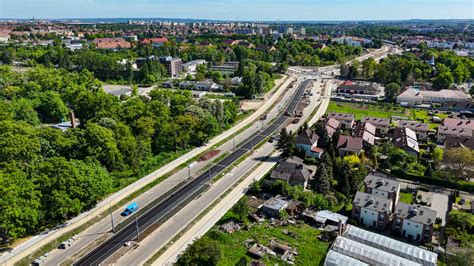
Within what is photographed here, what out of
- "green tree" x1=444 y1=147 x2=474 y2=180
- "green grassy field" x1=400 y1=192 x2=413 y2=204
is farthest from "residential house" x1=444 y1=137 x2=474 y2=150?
"green grassy field" x1=400 y1=192 x2=413 y2=204

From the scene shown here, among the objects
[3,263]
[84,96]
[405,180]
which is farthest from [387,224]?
[84,96]

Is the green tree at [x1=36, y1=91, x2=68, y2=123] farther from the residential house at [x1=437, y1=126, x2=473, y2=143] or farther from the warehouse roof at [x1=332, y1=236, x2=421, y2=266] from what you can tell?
the residential house at [x1=437, y1=126, x2=473, y2=143]

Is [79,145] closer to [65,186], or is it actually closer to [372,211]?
[65,186]

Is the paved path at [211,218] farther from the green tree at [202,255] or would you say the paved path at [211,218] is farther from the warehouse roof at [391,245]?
the warehouse roof at [391,245]

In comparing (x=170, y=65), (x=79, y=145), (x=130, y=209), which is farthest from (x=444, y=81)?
(x=79, y=145)

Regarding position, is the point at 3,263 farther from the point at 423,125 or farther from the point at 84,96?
the point at 423,125
